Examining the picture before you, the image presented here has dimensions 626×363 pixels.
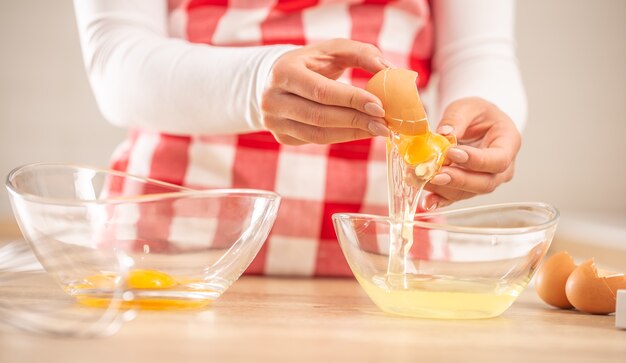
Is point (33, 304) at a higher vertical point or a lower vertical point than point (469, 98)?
lower

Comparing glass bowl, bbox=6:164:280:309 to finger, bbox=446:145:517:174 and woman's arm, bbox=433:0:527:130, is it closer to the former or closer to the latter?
finger, bbox=446:145:517:174

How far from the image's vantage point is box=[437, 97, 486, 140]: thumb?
38.2 inches

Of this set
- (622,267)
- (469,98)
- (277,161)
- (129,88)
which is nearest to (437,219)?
(469,98)

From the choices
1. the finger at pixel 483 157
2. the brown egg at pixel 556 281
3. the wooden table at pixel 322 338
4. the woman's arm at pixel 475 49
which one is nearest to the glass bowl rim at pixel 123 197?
the wooden table at pixel 322 338

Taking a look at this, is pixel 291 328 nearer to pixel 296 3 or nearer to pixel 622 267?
pixel 296 3

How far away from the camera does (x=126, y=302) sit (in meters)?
0.74

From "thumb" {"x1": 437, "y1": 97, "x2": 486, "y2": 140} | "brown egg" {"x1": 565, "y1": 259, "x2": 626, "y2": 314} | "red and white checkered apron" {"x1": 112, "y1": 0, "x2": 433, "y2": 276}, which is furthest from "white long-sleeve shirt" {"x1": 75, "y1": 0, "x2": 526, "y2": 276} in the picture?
"brown egg" {"x1": 565, "y1": 259, "x2": 626, "y2": 314}

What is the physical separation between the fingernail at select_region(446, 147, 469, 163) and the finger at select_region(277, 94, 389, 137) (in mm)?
91

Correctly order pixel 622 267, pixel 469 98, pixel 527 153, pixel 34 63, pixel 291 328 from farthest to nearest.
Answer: pixel 527 153 → pixel 34 63 → pixel 622 267 → pixel 469 98 → pixel 291 328

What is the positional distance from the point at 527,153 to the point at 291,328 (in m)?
2.11

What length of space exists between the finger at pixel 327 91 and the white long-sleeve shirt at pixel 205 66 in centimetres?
8

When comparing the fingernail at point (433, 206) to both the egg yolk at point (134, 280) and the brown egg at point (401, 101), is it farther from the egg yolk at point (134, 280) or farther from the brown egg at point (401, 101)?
the egg yolk at point (134, 280)

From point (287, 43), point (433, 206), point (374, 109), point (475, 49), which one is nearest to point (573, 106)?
point (475, 49)

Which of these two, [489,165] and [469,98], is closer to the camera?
[489,165]
